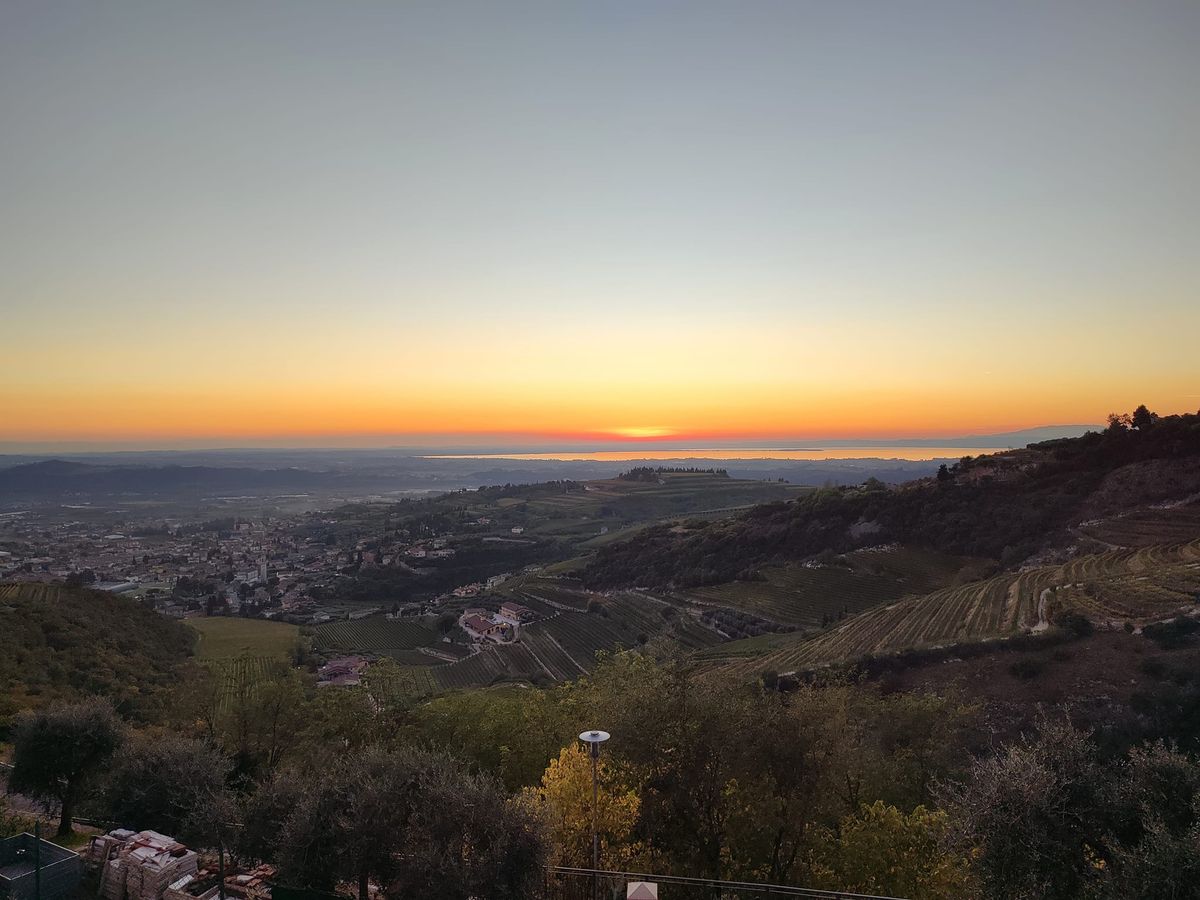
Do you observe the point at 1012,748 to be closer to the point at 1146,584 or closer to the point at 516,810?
the point at 516,810

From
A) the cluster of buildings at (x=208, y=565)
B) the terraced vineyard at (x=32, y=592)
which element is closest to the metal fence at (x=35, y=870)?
the terraced vineyard at (x=32, y=592)

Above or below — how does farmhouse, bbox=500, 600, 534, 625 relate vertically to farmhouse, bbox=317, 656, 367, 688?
below

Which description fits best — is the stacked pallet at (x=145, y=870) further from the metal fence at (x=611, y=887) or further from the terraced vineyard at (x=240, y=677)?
the terraced vineyard at (x=240, y=677)

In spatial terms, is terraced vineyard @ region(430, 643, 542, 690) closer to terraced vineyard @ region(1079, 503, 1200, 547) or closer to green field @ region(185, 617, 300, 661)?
green field @ region(185, 617, 300, 661)

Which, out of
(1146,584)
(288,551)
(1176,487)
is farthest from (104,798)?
(288,551)

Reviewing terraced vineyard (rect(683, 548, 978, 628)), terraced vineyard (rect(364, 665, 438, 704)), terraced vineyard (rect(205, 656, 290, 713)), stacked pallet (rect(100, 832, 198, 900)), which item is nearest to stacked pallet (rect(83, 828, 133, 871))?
stacked pallet (rect(100, 832, 198, 900))

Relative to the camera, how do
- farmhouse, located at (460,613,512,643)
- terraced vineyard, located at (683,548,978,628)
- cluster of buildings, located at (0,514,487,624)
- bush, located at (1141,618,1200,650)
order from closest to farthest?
bush, located at (1141,618,1200,650), terraced vineyard, located at (683,548,978,628), farmhouse, located at (460,613,512,643), cluster of buildings, located at (0,514,487,624)
